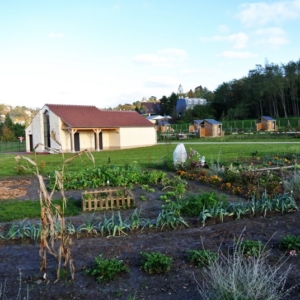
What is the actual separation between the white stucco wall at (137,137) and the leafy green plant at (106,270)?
29953 mm

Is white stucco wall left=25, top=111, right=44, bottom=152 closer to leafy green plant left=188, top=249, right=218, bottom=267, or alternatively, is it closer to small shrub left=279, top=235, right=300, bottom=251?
leafy green plant left=188, top=249, right=218, bottom=267

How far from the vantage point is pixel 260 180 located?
966cm

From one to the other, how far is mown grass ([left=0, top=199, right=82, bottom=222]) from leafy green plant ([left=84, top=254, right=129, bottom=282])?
3525 millimetres

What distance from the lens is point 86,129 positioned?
31438 mm

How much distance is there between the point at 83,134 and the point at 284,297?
30005mm

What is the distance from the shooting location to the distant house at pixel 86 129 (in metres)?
30.5

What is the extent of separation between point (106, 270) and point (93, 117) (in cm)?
2991

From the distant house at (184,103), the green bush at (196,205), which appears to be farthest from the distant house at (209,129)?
the green bush at (196,205)

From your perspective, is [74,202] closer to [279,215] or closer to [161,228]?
[161,228]

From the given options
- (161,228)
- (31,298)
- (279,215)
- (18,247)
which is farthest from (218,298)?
(279,215)

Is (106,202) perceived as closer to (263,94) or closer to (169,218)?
(169,218)

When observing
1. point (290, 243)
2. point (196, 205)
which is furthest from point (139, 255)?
point (196, 205)

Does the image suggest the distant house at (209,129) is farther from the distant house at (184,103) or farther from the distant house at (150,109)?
the distant house at (150,109)

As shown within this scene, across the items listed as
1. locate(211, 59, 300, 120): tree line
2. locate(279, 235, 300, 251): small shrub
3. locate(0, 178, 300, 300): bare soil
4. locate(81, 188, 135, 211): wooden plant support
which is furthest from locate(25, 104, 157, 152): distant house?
locate(211, 59, 300, 120): tree line
